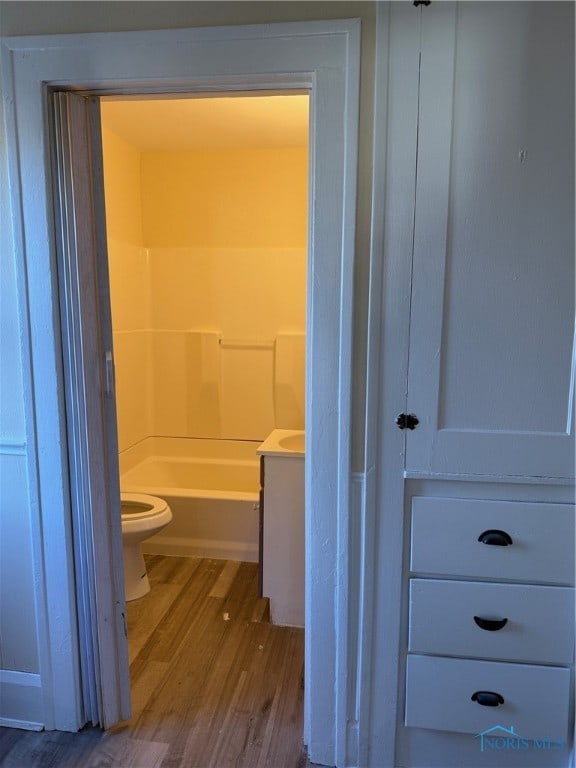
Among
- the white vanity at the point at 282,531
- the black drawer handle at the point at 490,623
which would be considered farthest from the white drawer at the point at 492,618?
the white vanity at the point at 282,531

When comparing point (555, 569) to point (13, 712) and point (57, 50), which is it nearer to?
point (13, 712)

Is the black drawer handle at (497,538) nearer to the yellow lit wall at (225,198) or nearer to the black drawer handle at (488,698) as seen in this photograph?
the black drawer handle at (488,698)

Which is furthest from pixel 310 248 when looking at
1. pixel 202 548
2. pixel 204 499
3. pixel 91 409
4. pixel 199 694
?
pixel 202 548

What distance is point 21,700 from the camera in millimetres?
1588

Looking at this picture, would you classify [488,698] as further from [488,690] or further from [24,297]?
[24,297]

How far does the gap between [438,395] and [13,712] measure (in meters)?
1.66

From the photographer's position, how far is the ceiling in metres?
2.32

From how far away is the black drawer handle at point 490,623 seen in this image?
1325 millimetres

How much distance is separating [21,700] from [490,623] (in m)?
1.46

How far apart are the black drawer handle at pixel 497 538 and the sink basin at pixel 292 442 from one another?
959 mm

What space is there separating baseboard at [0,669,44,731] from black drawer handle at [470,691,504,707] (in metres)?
1.32

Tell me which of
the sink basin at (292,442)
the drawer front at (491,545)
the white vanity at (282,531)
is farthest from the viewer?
the sink basin at (292,442)

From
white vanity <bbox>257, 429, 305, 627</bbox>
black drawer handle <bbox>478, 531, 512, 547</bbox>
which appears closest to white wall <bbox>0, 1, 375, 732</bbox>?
black drawer handle <bbox>478, 531, 512, 547</bbox>

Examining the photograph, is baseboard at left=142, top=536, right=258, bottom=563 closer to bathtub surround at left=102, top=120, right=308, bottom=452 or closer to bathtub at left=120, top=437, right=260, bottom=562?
bathtub at left=120, top=437, right=260, bottom=562
